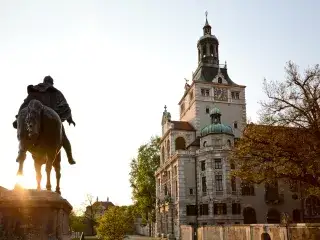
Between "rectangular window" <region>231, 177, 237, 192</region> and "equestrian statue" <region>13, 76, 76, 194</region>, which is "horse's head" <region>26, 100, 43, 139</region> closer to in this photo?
"equestrian statue" <region>13, 76, 76, 194</region>

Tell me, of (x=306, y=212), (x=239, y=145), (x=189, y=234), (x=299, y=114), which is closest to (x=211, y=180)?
(x=189, y=234)

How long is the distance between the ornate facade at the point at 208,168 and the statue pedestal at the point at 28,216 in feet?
143

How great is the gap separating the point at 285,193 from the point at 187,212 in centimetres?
1491

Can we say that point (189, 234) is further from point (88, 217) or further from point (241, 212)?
point (88, 217)

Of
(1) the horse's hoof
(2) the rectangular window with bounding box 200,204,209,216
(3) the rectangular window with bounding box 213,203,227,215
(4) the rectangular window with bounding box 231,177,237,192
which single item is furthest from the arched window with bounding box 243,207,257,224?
(1) the horse's hoof

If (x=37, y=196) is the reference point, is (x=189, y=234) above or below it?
below

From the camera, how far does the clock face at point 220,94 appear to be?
5931 cm

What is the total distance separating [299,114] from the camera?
2584cm

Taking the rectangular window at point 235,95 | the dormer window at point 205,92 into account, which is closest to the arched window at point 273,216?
the rectangular window at point 235,95

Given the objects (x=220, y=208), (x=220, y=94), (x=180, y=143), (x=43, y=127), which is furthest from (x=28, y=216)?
(x=220, y=94)

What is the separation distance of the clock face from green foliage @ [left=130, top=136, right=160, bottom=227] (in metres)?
17.1

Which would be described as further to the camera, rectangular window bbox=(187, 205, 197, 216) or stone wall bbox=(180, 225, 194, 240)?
rectangular window bbox=(187, 205, 197, 216)

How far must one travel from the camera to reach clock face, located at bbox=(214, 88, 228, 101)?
5931 centimetres

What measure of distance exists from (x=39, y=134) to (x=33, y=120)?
42 cm
